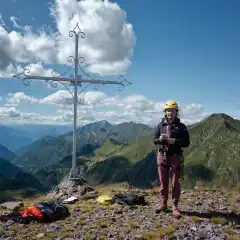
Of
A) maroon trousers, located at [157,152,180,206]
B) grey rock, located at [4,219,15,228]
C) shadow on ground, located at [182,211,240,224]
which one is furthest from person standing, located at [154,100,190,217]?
grey rock, located at [4,219,15,228]

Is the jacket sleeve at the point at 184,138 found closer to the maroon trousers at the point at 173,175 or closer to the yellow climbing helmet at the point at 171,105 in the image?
the maroon trousers at the point at 173,175

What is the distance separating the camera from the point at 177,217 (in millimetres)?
10781

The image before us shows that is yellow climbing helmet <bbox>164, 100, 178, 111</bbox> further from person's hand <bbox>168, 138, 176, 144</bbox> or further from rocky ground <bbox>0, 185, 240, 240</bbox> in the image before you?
rocky ground <bbox>0, 185, 240, 240</bbox>

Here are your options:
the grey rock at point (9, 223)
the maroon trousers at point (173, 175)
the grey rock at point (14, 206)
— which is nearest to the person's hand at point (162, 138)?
the maroon trousers at point (173, 175)

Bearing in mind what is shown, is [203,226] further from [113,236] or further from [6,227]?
[6,227]

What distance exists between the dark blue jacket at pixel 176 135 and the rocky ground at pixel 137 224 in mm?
2240

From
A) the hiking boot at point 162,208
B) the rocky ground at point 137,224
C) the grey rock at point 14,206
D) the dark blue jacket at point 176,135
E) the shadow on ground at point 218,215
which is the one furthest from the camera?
the grey rock at point 14,206

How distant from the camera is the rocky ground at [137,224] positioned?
9.45 metres

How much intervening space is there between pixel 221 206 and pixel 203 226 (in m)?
3.23

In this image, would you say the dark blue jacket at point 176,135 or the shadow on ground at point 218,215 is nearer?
the dark blue jacket at point 176,135

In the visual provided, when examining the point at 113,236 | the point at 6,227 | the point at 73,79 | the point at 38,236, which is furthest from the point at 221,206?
the point at 73,79

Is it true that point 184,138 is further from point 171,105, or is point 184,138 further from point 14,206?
point 14,206

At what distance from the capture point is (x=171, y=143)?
1088 cm

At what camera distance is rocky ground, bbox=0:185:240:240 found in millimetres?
9445
